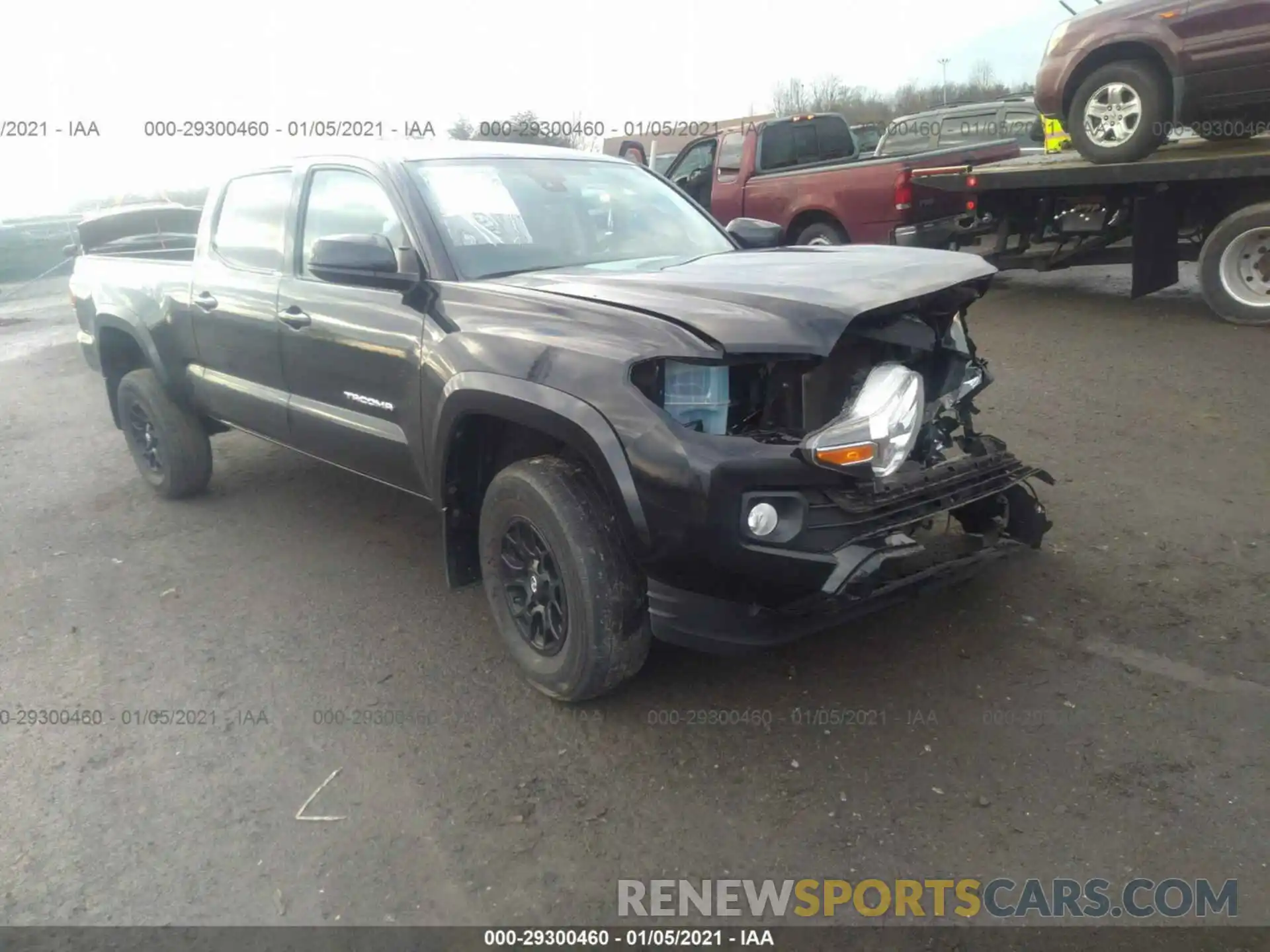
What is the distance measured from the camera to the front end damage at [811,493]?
9.21ft

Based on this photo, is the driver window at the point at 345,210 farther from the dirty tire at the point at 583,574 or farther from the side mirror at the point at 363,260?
the dirty tire at the point at 583,574

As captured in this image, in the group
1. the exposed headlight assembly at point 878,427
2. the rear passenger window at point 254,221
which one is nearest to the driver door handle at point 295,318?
the rear passenger window at point 254,221

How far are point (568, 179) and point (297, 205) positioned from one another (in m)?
1.24

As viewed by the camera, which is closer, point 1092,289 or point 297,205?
point 297,205

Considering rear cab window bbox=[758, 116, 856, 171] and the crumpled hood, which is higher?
rear cab window bbox=[758, 116, 856, 171]

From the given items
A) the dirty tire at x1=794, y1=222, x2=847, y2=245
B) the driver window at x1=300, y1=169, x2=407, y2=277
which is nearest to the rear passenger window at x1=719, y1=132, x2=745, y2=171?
the dirty tire at x1=794, y1=222, x2=847, y2=245

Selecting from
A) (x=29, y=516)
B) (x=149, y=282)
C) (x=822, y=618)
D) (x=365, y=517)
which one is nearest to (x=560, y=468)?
(x=822, y=618)

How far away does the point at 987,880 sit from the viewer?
257 cm

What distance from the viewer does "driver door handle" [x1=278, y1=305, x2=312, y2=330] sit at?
429 centimetres

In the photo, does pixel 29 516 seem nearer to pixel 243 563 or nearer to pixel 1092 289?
pixel 243 563

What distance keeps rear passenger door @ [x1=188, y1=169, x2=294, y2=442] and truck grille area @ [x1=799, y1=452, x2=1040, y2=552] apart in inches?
108

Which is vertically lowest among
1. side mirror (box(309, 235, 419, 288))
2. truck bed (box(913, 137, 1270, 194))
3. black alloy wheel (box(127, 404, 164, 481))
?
black alloy wheel (box(127, 404, 164, 481))

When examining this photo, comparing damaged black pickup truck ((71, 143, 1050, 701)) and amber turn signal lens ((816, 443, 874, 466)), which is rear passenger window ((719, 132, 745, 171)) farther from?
amber turn signal lens ((816, 443, 874, 466))

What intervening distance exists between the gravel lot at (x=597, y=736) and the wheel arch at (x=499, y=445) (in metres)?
0.57
